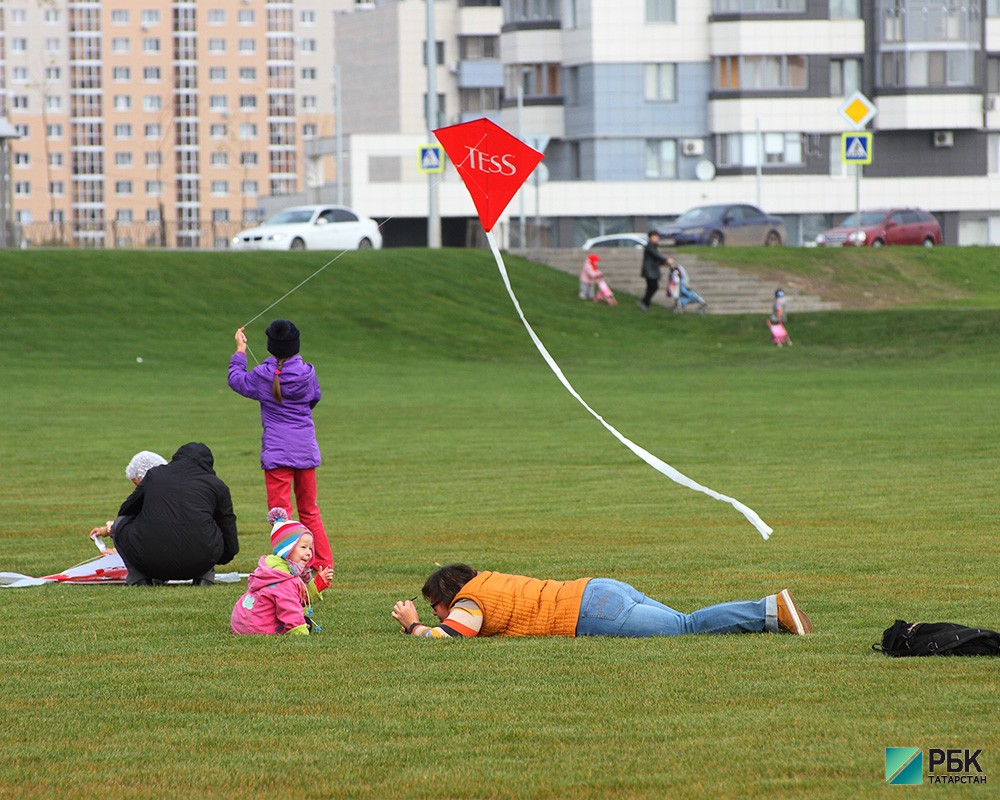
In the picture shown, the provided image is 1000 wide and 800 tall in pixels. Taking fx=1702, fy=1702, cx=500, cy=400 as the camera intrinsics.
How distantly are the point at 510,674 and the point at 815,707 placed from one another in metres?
1.55

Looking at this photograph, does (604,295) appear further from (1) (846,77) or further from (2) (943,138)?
(2) (943,138)

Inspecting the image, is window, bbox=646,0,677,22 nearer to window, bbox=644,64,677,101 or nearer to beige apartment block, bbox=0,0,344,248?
window, bbox=644,64,677,101

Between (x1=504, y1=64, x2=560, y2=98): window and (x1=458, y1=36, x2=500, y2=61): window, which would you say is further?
(x1=458, y1=36, x2=500, y2=61): window

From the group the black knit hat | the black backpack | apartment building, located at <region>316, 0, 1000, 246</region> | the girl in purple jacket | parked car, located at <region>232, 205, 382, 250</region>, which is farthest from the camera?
apartment building, located at <region>316, 0, 1000, 246</region>

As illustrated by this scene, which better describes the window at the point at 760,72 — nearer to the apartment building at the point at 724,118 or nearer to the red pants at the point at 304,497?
the apartment building at the point at 724,118

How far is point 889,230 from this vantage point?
6394 centimetres

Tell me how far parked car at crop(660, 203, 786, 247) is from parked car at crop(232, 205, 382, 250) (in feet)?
36.8

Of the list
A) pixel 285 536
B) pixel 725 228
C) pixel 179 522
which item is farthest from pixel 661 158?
pixel 285 536

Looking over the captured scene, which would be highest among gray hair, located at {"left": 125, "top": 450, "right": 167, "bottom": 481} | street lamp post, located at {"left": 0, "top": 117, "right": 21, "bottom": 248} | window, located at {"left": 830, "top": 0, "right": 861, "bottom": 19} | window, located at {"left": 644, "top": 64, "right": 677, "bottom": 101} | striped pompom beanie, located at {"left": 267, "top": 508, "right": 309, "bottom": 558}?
window, located at {"left": 830, "top": 0, "right": 861, "bottom": 19}

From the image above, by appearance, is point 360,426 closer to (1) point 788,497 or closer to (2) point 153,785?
(1) point 788,497

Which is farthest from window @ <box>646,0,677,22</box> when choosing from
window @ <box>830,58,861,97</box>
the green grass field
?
the green grass field

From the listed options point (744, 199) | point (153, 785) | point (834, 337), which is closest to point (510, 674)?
point (153, 785)

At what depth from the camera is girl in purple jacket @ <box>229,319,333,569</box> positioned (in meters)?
11.1

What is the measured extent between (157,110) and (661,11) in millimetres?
81886
